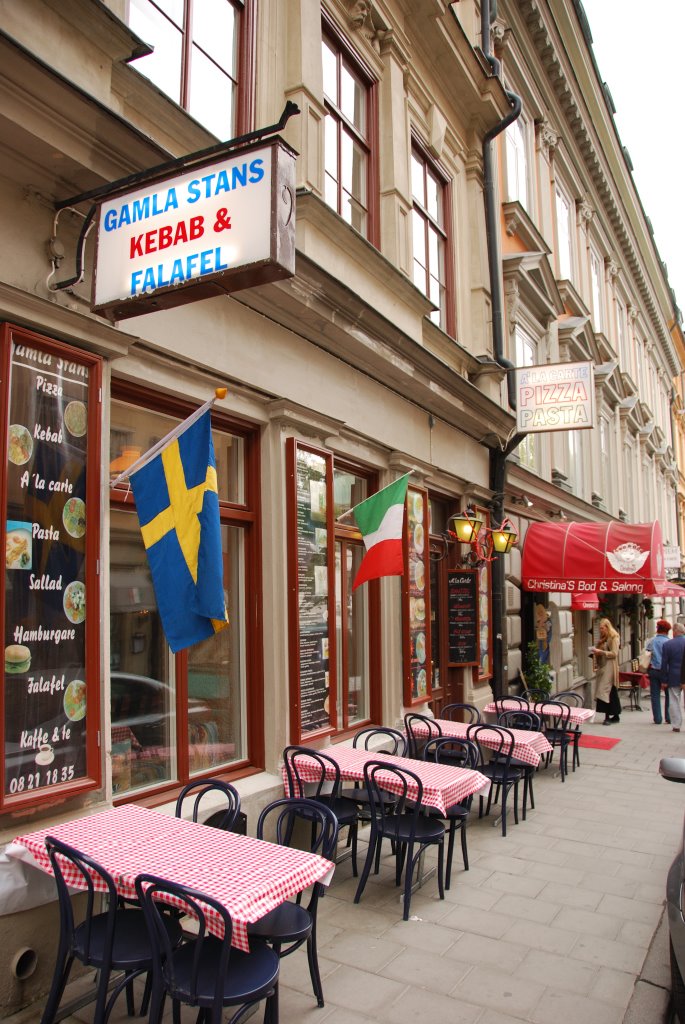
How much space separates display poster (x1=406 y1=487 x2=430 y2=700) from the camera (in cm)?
890

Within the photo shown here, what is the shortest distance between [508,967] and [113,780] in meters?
2.64

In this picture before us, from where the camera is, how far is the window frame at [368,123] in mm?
8125

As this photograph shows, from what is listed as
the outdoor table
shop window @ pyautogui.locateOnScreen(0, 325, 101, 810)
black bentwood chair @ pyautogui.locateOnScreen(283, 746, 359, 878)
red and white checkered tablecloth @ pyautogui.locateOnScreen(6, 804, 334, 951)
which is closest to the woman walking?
the outdoor table

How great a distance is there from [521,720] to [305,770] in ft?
15.5

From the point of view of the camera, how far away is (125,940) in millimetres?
3629

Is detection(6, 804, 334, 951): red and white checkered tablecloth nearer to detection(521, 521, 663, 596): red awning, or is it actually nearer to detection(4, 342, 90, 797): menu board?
detection(4, 342, 90, 797): menu board

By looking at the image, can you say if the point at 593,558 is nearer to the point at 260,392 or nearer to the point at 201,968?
the point at 260,392

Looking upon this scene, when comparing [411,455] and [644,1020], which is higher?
[411,455]

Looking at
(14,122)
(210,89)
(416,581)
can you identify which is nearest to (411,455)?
(416,581)

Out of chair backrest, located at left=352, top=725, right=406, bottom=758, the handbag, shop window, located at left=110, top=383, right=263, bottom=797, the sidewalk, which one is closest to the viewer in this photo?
the sidewalk

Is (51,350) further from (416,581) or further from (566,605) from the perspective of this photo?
(566,605)

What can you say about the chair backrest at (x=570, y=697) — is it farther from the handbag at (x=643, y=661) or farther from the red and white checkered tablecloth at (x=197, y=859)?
the handbag at (x=643, y=661)

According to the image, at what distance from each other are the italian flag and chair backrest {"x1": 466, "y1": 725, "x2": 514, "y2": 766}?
1915mm

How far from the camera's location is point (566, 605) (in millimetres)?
15961
